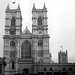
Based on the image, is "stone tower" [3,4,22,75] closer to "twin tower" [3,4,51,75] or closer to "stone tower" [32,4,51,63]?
"twin tower" [3,4,51,75]

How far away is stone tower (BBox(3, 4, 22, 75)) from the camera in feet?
316

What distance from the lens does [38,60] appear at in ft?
317

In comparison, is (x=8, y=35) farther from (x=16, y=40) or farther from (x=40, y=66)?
(x=40, y=66)

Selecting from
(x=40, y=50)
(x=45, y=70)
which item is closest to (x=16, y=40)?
(x=40, y=50)

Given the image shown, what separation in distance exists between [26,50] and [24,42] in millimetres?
3420

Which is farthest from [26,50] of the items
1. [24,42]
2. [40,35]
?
[40,35]

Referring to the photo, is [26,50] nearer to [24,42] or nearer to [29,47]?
[29,47]

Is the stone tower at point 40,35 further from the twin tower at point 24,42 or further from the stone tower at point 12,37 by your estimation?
the stone tower at point 12,37

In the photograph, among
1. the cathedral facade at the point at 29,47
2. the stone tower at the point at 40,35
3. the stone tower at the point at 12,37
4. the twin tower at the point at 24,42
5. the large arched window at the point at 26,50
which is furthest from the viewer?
the large arched window at the point at 26,50

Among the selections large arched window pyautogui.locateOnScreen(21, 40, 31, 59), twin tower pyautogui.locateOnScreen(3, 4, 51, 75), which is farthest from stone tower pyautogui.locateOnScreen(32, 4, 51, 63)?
large arched window pyautogui.locateOnScreen(21, 40, 31, 59)

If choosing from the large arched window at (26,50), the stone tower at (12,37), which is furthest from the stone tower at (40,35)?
the stone tower at (12,37)

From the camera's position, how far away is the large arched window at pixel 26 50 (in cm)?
9922

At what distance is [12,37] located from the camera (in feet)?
328

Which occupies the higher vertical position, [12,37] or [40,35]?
[40,35]
